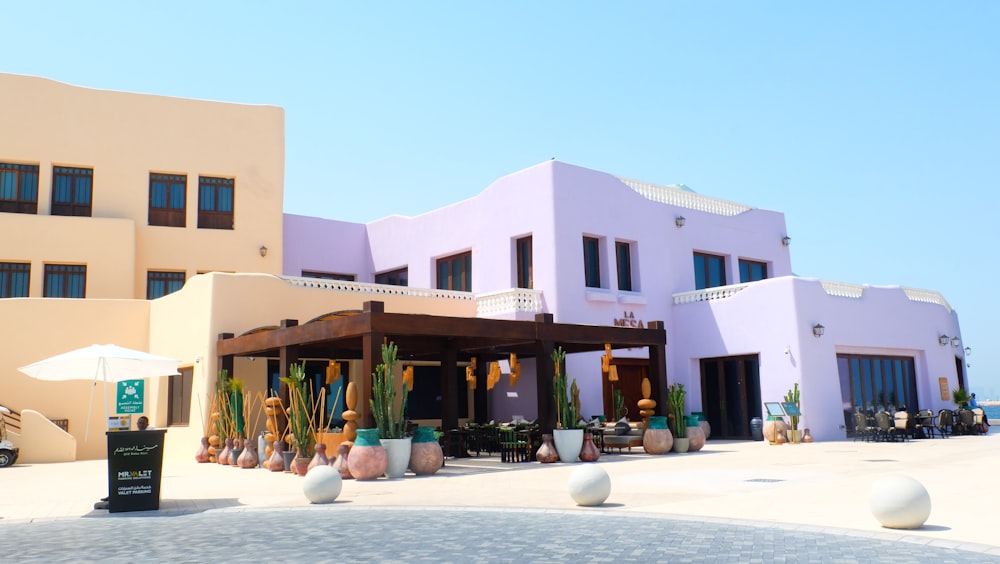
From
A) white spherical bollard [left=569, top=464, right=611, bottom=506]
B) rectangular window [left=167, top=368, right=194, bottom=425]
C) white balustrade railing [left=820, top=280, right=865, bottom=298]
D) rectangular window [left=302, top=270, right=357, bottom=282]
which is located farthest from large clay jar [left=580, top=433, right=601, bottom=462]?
rectangular window [left=302, top=270, right=357, bottom=282]

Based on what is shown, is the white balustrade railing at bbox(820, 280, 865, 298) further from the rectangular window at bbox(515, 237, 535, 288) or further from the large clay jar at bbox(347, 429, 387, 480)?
the large clay jar at bbox(347, 429, 387, 480)

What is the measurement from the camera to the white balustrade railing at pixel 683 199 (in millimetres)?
26000

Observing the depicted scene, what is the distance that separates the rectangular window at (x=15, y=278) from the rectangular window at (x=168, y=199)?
12.5ft

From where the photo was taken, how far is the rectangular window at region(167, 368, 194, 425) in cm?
2108

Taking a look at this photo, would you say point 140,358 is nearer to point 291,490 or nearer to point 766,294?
point 291,490

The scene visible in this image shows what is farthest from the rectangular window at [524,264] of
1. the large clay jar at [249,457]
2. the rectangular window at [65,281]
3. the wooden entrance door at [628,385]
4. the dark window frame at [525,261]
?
the rectangular window at [65,281]

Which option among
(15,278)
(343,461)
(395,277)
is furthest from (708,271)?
(15,278)

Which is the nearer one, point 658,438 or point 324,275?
point 658,438

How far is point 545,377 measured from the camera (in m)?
17.0

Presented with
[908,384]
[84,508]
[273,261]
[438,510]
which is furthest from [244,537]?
[908,384]

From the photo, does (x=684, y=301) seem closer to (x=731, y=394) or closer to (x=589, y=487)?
(x=731, y=394)

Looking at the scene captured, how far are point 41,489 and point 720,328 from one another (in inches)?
684

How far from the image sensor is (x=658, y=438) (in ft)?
60.3

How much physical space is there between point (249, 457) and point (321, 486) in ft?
23.2
